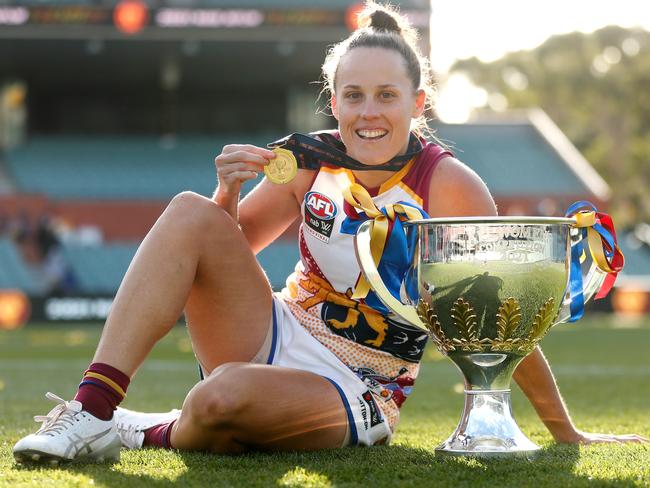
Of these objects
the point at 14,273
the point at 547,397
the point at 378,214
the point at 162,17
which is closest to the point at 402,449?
the point at 547,397

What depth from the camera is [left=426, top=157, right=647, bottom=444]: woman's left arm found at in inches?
99.1

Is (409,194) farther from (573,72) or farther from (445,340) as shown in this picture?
(573,72)

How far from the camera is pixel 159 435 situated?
2.61 metres

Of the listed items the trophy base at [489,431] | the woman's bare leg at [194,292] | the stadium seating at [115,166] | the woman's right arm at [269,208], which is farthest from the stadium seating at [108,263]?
the trophy base at [489,431]

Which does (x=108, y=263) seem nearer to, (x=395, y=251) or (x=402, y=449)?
(x=402, y=449)

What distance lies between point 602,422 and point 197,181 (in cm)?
1426

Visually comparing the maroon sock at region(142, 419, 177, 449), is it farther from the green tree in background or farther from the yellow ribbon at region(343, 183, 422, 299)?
the green tree in background

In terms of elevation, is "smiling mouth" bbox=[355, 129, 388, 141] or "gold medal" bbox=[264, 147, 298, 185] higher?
"smiling mouth" bbox=[355, 129, 388, 141]

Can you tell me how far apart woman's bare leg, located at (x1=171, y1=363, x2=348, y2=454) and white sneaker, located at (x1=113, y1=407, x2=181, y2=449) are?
132mm

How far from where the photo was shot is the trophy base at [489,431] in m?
2.29

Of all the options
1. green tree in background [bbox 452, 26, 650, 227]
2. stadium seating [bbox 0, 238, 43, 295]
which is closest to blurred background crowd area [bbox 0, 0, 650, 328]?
stadium seating [bbox 0, 238, 43, 295]

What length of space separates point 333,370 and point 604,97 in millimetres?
34879

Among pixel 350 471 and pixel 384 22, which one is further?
pixel 384 22

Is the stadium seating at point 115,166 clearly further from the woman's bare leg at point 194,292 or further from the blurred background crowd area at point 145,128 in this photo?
the woman's bare leg at point 194,292
